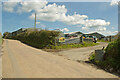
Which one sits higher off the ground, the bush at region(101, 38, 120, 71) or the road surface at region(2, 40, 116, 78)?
the bush at region(101, 38, 120, 71)

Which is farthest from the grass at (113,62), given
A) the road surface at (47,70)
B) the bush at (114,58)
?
the road surface at (47,70)

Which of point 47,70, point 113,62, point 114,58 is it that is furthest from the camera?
point 114,58

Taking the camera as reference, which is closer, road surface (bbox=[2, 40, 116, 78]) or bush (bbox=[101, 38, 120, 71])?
road surface (bbox=[2, 40, 116, 78])

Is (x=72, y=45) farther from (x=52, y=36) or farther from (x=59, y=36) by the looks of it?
(x=52, y=36)

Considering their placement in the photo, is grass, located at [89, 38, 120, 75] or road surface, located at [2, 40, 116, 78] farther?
grass, located at [89, 38, 120, 75]

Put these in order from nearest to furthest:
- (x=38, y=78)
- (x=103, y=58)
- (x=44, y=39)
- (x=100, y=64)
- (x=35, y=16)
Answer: (x=38, y=78) → (x=100, y=64) → (x=103, y=58) → (x=44, y=39) → (x=35, y=16)

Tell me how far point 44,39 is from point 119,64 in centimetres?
1297

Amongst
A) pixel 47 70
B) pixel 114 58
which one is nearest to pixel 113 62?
pixel 114 58

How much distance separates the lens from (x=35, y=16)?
2777cm

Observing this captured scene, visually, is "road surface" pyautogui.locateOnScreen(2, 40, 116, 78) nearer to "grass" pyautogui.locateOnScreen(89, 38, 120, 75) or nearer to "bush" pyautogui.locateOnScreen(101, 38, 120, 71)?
"grass" pyautogui.locateOnScreen(89, 38, 120, 75)

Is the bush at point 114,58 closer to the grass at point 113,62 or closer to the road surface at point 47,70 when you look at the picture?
the grass at point 113,62

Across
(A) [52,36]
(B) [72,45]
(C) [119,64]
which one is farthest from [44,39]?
(C) [119,64]

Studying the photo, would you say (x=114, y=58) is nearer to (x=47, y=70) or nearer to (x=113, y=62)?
(x=113, y=62)

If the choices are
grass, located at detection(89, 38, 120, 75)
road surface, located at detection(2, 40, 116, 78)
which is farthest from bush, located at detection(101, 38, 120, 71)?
road surface, located at detection(2, 40, 116, 78)
